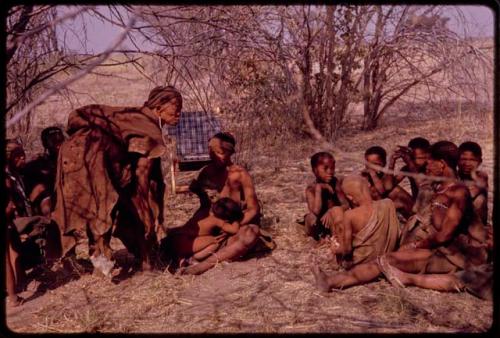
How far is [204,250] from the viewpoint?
4.83 meters

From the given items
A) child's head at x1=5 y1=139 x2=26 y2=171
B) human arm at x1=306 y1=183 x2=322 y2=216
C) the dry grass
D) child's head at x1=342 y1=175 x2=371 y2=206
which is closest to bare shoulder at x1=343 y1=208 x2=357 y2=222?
child's head at x1=342 y1=175 x2=371 y2=206

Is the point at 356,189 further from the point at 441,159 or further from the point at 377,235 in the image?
the point at 441,159

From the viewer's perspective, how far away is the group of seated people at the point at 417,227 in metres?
3.96

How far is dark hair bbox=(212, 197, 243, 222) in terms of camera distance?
4.87 metres

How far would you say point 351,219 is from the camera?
14.7 feet

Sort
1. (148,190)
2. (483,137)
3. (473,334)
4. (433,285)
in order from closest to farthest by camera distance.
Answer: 1. (473,334)
2. (433,285)
3. (148,190)
4. (483,137)

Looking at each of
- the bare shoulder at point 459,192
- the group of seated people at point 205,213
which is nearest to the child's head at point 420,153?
the bare shoulder at point 459,192

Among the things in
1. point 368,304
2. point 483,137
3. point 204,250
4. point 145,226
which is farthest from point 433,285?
point 483,137

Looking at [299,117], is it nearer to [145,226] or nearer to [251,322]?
[145,226]

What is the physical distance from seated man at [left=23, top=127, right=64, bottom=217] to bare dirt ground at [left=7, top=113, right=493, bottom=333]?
779 millimetres

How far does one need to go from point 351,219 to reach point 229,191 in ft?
3.74

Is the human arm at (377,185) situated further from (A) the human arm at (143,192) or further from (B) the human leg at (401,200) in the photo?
(A) the human arm at (143,192)

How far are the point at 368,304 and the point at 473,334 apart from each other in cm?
71

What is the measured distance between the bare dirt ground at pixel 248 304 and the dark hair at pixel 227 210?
1.33ft
